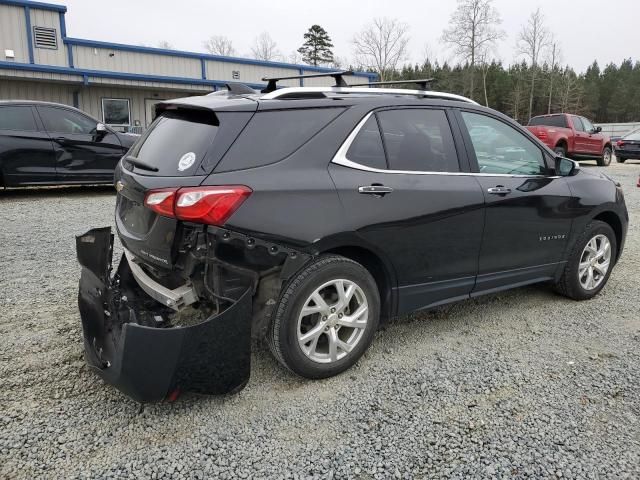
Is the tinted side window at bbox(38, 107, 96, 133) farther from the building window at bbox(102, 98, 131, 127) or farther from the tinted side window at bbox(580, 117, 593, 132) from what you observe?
the tinted side window at bbox(580, 117, 593, 132)

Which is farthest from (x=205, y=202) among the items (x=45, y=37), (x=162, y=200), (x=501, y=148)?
(x=45, y=37)

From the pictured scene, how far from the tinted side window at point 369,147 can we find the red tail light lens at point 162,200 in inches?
40.9

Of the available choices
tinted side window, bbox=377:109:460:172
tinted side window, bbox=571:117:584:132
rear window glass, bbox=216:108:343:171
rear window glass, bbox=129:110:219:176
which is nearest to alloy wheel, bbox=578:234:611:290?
tinted side window, bbox=377:109:460:172

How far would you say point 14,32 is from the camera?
55.1 feet

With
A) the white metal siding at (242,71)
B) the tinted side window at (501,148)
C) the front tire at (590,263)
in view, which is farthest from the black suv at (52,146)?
the white metal siding at (242,71)

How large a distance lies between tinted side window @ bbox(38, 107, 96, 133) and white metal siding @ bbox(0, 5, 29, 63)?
33.7ft

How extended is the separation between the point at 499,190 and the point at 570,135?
15.6m

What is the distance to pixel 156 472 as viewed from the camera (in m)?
2.16

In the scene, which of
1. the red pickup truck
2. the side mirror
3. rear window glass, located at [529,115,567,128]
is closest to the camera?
the side mirror

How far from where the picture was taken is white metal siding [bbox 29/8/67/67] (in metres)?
17.2

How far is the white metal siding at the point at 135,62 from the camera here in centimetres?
1816

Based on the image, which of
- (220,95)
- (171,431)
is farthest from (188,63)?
(171,431)

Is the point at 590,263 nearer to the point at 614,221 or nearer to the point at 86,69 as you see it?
the point at 614,221

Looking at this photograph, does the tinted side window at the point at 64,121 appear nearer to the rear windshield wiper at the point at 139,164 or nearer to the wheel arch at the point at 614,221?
the rear windshield wiper at the point at 139,164
